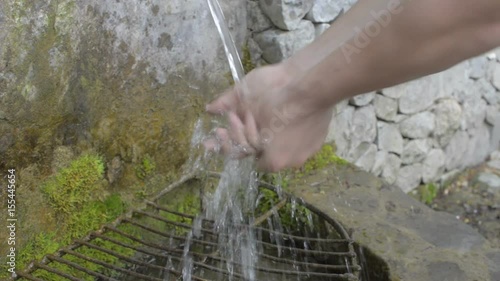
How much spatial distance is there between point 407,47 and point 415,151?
2.39 metres

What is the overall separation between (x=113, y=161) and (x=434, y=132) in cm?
179

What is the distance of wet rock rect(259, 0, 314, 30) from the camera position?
99.1 inches

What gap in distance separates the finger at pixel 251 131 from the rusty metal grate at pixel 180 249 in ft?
2.10

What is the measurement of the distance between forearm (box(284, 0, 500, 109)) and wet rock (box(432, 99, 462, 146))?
224cm

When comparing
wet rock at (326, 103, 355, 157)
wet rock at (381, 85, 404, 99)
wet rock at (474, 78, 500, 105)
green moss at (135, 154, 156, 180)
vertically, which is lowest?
green moss at (135, 154, 156, 180)

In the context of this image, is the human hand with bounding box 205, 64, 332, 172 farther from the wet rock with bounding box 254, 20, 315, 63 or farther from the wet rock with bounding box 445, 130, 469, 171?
the wet rock with bounding box 445, 130, 469, 171

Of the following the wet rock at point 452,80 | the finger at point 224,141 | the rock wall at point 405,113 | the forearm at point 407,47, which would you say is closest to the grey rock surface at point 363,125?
the rock wall at point 405,113

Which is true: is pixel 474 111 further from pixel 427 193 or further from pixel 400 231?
pixel 400 231

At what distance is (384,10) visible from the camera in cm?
121

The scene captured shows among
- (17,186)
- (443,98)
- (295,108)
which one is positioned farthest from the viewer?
(443,98)

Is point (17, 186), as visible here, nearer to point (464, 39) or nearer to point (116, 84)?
point (116, 84)

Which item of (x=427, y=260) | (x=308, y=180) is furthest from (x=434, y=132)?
(x=427, y=260)

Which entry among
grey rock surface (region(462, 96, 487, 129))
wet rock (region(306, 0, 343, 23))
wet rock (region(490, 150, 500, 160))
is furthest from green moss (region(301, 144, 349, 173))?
wet rock (region(490, 150, 500, 160))

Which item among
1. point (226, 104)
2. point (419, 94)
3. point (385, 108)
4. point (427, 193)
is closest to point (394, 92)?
point (385, 108)
